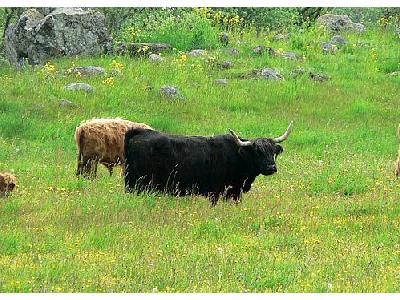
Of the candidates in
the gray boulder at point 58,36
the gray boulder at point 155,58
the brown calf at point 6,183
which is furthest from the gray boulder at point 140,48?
the brown calf at point 6,183

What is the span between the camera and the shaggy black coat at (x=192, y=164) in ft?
39.8

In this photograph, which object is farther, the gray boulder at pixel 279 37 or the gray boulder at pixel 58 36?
the gray boulder at pixel 279 37

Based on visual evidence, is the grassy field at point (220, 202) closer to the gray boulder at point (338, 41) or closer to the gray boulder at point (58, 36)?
the gray boulder at point (338, 41)

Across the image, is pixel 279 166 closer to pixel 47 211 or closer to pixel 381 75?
pixel 47 211

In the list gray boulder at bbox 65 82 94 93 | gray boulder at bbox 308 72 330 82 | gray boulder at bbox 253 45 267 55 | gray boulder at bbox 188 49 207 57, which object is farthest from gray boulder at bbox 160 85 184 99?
gray boulder at bbox 253 45 267 55

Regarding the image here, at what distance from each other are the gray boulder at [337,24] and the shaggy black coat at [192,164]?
1515 centimetres

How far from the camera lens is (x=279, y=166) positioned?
1513 centimetres

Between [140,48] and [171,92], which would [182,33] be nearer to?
[140,48]

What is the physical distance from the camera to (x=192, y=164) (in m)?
12.2

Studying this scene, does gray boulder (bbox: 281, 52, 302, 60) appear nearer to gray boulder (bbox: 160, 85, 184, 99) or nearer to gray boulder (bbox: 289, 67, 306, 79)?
gray boulder (bbox: 289, 67, 306, 79)

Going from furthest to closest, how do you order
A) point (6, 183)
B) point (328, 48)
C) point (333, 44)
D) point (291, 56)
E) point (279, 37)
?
point (279, 37), point (333, 44), point (328, 48), point (291, 56), point (6, 183)

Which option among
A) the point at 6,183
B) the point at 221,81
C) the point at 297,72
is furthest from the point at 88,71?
the point at 6,183

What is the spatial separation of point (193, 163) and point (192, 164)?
2 cm
